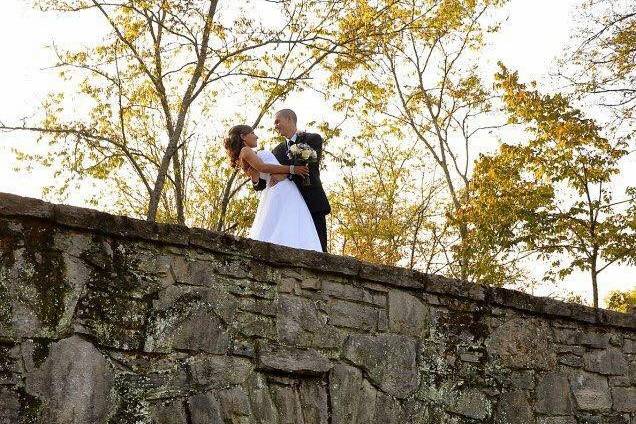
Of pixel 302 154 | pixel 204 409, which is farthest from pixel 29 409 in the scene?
pixel 302 154

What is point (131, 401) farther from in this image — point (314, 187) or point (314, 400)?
point (314, 187)

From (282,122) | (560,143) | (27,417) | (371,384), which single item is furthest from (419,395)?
(560,143)

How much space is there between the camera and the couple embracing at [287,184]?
251 inches

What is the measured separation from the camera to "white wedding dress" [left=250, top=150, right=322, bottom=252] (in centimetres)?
637

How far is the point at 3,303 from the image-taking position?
169 inches

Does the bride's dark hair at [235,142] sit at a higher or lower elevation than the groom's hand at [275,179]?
higher

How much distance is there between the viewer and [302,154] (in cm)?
640

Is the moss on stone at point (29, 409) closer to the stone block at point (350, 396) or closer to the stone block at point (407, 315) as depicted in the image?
the stone block at point (350, 396)

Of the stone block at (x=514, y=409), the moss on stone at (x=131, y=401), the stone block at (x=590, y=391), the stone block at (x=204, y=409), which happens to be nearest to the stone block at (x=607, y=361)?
the stone block at (x=590, y=391)

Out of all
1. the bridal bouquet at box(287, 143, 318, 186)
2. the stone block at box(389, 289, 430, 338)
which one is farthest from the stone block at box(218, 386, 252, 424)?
the bridal bouquet at box(287, 143, 318, 186)

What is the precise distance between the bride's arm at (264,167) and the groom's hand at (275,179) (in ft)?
0.43

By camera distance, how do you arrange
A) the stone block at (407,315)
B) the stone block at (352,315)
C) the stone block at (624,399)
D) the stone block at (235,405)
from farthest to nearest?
the stone block at (624,399)
the stone block at (407,315)
the stone block at (352,315)
the stone block at (235,405)

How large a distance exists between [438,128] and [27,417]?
18.3 meters

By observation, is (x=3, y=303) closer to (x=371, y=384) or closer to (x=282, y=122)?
(x=371, y=384)
